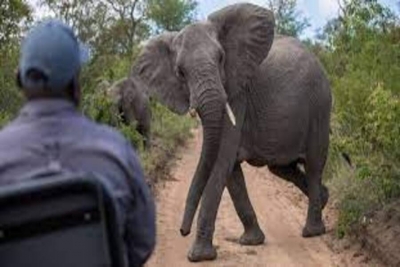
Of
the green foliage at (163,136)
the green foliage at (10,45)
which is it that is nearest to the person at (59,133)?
the green foliage at (10,45)

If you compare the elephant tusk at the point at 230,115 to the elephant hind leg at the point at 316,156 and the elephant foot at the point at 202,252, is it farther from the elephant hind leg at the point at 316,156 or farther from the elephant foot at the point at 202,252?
the elephant hind leg at the point at 316,156

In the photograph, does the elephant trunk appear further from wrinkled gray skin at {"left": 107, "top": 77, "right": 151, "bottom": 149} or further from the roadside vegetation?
wrinkled gray skin at {"left": 107, "top": 77, "right": 151, "bottom": 149}

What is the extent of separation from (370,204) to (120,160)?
788cm

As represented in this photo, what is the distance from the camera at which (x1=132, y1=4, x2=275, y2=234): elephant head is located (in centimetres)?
1015

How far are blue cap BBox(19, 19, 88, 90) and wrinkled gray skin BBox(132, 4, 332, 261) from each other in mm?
6542

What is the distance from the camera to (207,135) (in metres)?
10.2

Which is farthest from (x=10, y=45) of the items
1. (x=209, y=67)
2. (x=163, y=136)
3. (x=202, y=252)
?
(x=163, y=136)

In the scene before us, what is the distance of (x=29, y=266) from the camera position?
10.7 ft

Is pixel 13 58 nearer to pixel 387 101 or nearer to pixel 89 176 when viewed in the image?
pixel 387 101

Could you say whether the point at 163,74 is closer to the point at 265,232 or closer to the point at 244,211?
the point at 244,211

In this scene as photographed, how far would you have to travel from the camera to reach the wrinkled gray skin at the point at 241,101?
10.4 meters

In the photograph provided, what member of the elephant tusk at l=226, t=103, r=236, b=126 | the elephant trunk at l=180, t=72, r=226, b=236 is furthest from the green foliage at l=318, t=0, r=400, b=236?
the elephant trunk at l=180, t=72, r=226, b=236

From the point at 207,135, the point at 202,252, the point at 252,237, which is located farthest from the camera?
the point at 252,237

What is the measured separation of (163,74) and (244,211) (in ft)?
5.66
